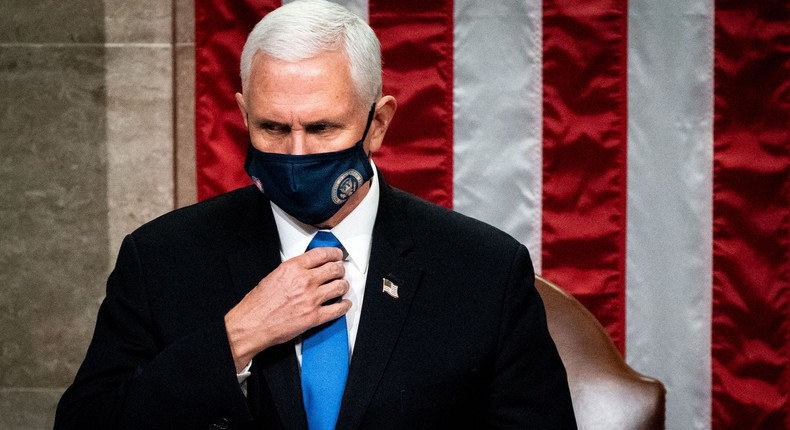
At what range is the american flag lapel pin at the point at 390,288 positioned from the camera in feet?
5.00

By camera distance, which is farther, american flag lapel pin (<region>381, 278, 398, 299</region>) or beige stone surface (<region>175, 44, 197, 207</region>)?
beige stone surface (<region>175, 44, 197, 207</region>)

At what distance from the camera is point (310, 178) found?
142 cm

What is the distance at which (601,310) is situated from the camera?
105 inches

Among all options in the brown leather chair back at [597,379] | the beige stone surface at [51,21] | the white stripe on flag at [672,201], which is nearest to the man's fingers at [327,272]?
the brown leather chair back at [597,379]

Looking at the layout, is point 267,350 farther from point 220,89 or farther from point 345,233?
point 220,89

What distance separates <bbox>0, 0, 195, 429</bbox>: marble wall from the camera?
104 inches

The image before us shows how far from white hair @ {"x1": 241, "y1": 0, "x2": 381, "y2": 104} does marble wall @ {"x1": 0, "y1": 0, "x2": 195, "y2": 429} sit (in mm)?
1226

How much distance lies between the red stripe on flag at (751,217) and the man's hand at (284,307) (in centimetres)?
163

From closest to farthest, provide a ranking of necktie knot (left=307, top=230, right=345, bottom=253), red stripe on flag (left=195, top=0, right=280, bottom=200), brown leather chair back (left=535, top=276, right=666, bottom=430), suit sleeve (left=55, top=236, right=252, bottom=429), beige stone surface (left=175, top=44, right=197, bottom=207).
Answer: suit sleeve (left=55, top=236, right=252, bottom=429), necktie knot (left=307, top=230, right=345, bottom=253), brown leather chair back (left=535, top=276, right=666, bottom=430), red stripe on flag (left=195, top=0, right=280, bottom=200), beige stone surface (left=175, top=44, right=197, bottom=207)

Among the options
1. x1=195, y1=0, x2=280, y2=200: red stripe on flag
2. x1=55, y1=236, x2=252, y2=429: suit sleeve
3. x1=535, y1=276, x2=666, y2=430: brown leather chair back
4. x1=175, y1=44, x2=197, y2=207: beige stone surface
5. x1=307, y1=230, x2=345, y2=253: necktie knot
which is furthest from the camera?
x1=175, y1=44, x2=197, y2=207: beige stone surface

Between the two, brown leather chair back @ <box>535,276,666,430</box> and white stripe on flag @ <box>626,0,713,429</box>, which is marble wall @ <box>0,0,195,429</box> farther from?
white stripe on flag @ <box>626,0,713,429</box>

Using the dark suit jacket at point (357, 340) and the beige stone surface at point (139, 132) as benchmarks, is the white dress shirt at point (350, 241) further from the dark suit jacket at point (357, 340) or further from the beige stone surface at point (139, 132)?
the beige stone surface at point (139, 132)

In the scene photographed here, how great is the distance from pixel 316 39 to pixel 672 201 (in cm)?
155

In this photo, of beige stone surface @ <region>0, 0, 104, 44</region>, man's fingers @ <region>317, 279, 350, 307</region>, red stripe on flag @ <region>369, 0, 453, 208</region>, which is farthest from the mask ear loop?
beige stone surface @ <region>0, 0, 104, 44</region>
